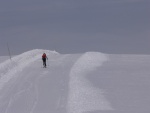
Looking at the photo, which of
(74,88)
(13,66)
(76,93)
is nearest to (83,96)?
(76,93)

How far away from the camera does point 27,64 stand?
36.8 metres

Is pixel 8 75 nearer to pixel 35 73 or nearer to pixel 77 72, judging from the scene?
pixel 35 73

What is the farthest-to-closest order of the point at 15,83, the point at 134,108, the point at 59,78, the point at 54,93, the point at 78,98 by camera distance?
1. the point at 59,78
2. the point at 15,83
3. the point at 54,93
4. the point at 78,98
5. the point at 134,108

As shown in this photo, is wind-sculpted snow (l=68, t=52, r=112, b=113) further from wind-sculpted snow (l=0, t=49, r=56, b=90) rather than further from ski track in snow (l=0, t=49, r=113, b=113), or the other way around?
wind-sculpted snow (l=0, t=49, r=56, b=90)

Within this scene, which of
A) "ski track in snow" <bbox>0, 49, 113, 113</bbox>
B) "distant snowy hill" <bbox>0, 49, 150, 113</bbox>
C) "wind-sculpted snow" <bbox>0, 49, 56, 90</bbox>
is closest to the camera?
"ski track in snow" <bbox>0, 49, 113, 113</bbox>

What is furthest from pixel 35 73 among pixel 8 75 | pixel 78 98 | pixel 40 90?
pixel 78 98

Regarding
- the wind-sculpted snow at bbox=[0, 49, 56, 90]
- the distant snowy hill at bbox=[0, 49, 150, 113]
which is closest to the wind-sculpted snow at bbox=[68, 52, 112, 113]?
the distant snowy hill at bbox=[0, 49, 150, 113]

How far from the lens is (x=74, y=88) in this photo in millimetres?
23734

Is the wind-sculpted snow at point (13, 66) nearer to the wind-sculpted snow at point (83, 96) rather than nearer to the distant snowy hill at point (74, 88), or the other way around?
the distant snowy hill at point (74, 88)

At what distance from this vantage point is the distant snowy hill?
19562mm

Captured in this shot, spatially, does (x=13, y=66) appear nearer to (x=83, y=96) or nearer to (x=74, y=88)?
(x=74, y=88)

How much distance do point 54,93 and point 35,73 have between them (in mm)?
8114

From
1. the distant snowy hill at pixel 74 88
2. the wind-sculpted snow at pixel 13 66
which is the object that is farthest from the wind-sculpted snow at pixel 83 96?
the wind-sculpted snow at pixel 13 66

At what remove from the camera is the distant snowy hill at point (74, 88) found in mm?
19562
